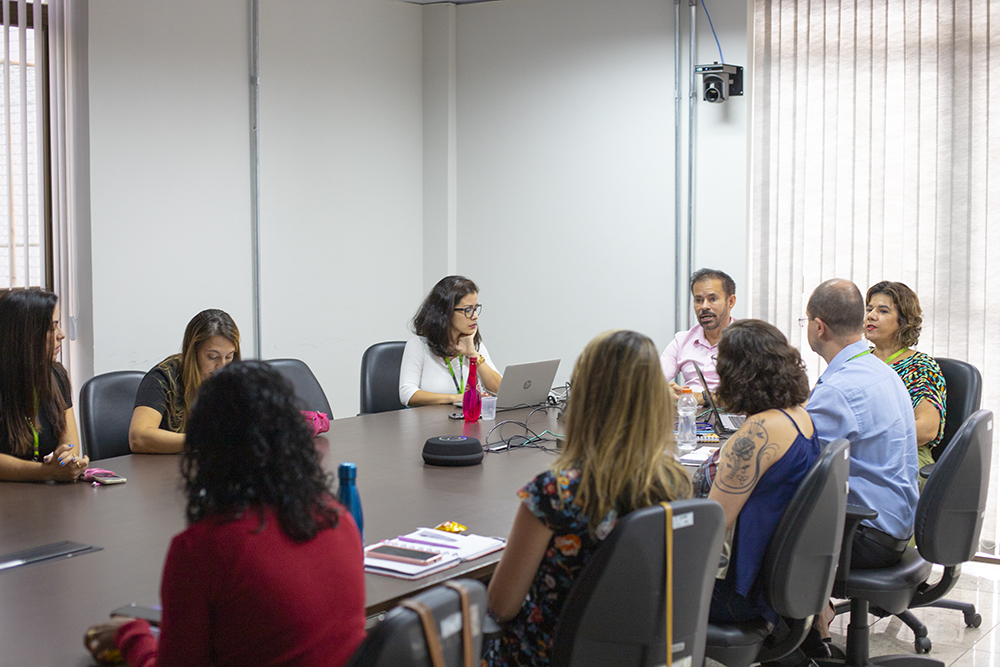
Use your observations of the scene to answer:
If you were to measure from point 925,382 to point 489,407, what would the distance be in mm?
1747

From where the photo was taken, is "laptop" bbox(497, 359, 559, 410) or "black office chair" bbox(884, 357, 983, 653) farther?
"laptop" bbox(497, 359, 559, 410)

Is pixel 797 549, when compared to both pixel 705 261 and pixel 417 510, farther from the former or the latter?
pixel 705 261

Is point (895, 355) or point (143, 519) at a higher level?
point (895, 355)

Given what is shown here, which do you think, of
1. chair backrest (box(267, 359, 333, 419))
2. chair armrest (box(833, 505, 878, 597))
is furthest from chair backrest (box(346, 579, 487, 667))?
chair backrest (box(267, 359, 333, 419))

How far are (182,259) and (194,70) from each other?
99 cm

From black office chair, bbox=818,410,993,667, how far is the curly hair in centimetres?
113

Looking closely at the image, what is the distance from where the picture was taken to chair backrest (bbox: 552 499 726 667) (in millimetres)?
1772

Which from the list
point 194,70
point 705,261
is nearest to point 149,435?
point 194,70

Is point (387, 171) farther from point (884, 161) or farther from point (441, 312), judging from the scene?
point (884, 161)

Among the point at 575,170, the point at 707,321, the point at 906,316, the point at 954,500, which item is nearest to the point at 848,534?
the point at 954,500

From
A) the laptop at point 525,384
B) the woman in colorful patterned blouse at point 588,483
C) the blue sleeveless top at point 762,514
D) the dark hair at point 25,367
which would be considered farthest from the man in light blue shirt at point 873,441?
the dark hair at point 25,367

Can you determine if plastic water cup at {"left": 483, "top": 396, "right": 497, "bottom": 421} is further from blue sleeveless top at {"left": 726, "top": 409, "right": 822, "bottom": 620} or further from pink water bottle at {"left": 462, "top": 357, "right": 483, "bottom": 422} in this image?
blue sleeveless top at {"left": 726, "top": 409, "right": 822, "bottom": 620}

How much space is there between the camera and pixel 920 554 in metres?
2.93

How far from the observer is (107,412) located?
3645 mm
